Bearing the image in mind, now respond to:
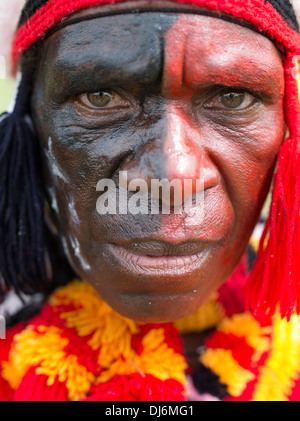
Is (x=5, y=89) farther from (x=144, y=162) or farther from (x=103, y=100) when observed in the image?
(x=144, y=162)

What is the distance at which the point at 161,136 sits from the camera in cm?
108

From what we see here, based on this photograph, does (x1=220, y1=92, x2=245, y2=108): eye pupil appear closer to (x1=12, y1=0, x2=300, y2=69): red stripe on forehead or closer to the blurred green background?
(x1=12, y1=0, x2=300, y2=69): red stripe on forehead

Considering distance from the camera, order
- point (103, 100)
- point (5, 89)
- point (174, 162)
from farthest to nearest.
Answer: point (5, 89)
point (103, 100)
point (174, 162)

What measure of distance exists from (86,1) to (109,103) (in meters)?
0.25

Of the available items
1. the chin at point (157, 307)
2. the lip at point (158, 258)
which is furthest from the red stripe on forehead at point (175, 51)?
the chin at point (157, 307)

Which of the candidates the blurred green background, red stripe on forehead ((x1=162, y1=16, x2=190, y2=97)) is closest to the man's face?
red stripe on forehead ((x1=162, y1=16, x2=190, y2=97))

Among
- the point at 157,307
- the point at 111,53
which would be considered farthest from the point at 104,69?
the point at 157,307

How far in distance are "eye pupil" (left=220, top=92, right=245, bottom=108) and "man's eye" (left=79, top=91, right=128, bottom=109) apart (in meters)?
0.26

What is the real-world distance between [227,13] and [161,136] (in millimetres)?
351

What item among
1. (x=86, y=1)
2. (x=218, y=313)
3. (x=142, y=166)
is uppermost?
(x=86, y=1)

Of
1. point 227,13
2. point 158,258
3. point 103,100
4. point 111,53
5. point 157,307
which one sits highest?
point 227,13

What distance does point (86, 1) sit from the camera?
111cm
